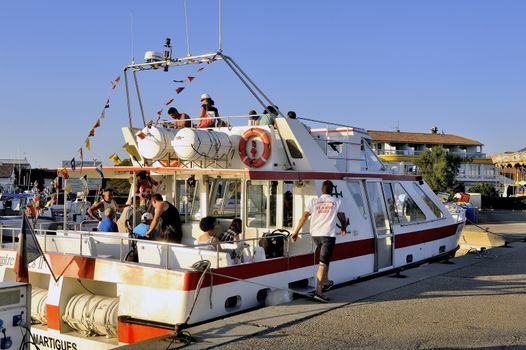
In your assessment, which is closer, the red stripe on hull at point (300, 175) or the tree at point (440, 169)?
the red stripe on hull at point (300, 175)

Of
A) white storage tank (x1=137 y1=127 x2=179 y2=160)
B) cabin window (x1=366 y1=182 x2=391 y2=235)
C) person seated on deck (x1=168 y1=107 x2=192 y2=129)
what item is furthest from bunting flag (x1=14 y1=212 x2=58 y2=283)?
cabin window (x1=366 y1=182 x2=391 y2=235)

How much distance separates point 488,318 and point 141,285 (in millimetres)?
4478

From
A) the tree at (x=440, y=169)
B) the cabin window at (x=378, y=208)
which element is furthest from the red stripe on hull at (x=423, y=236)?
the tree at (x=440, y=169)

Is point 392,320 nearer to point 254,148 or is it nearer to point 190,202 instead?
point 254,148

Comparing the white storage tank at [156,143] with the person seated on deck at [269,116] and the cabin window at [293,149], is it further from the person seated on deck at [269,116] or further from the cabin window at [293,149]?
the cabin window at [293,149]

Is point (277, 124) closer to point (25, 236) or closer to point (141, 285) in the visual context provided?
point (141, 285)

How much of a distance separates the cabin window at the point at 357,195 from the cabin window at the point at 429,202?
2650 millimetres

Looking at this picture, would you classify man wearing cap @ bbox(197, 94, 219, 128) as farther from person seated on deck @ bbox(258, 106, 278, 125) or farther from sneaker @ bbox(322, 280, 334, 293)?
sneaker @ bbox(322, 280, 334, 293)

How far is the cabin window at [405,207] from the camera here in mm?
11648

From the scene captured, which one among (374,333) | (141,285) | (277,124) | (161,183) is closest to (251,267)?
(141,285)

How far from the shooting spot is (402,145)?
68.6 metres

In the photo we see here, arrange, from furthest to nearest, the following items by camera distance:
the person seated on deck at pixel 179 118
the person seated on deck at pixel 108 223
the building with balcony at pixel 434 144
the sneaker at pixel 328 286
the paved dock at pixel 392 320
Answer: the building with balcony at pixel 434 144 → the person seated on deck at pixel 179 118 → the person seated on deck at pixel 108 223 → the sneaker at pixel 328 286 → the paved dock at pixel 392 320

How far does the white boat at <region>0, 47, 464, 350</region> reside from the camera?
715cm

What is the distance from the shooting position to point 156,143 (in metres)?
9.11
